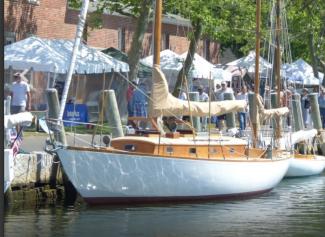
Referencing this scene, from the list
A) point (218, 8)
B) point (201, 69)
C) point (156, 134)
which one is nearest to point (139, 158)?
point (156, 134)

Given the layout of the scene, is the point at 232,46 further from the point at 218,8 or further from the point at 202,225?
the point at 202,225

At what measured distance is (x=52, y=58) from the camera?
1006 inches

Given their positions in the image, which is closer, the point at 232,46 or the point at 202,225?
the point at 202,225

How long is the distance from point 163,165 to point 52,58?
34.8 feet

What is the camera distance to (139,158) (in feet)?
51.4

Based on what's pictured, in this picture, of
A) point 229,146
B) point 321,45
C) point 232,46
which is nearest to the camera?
point 229,146

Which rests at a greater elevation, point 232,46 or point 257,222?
point 232,46

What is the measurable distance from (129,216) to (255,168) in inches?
154

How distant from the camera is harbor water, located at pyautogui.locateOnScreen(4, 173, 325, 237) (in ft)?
43.9

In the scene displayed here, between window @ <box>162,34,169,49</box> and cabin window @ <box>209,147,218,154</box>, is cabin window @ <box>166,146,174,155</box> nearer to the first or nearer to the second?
cabin window @ <box>209,147,218,154</box>

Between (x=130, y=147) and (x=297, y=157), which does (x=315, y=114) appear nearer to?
(x=297, y=157)

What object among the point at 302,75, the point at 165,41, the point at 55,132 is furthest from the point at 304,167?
the point at 165,41

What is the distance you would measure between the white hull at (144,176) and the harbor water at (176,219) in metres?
0.24

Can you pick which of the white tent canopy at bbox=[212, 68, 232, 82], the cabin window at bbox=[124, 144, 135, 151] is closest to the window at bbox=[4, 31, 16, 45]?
the white tent canopy at bbox=[212, 68, 232, 82]
